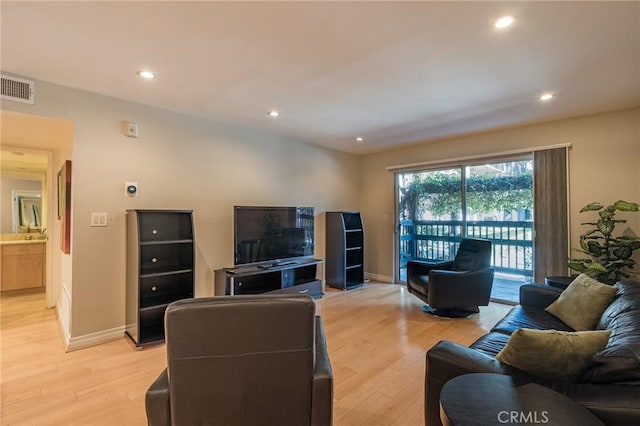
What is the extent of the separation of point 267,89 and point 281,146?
1.69 meters

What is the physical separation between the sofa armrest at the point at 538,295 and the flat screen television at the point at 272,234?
→ 282 centimetres

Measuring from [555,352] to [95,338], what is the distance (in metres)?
3.65

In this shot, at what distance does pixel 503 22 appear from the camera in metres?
1.86

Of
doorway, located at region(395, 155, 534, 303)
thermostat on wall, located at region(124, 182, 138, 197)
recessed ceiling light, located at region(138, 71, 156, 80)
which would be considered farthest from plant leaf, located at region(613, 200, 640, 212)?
thermostat on wall, located at region(124, 182, 138, 197)

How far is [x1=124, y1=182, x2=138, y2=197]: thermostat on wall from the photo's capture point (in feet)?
10.2

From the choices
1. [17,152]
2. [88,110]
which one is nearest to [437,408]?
[88,110]

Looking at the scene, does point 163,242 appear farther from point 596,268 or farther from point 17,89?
point 596,268

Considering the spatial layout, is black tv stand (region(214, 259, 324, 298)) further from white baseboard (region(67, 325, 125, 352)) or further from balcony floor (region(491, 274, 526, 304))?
balcony floor (region(491, 274, 526, 304))

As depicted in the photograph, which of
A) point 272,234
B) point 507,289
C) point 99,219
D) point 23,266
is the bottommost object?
point 507,289

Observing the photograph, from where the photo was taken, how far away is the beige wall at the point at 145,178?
2836 millimetres

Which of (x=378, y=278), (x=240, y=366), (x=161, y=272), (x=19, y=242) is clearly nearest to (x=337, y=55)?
(x=240, y=366)

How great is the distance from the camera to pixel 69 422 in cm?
183

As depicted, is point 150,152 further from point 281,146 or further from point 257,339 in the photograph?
point 257,339

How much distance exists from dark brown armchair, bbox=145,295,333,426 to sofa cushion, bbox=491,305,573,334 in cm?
168
